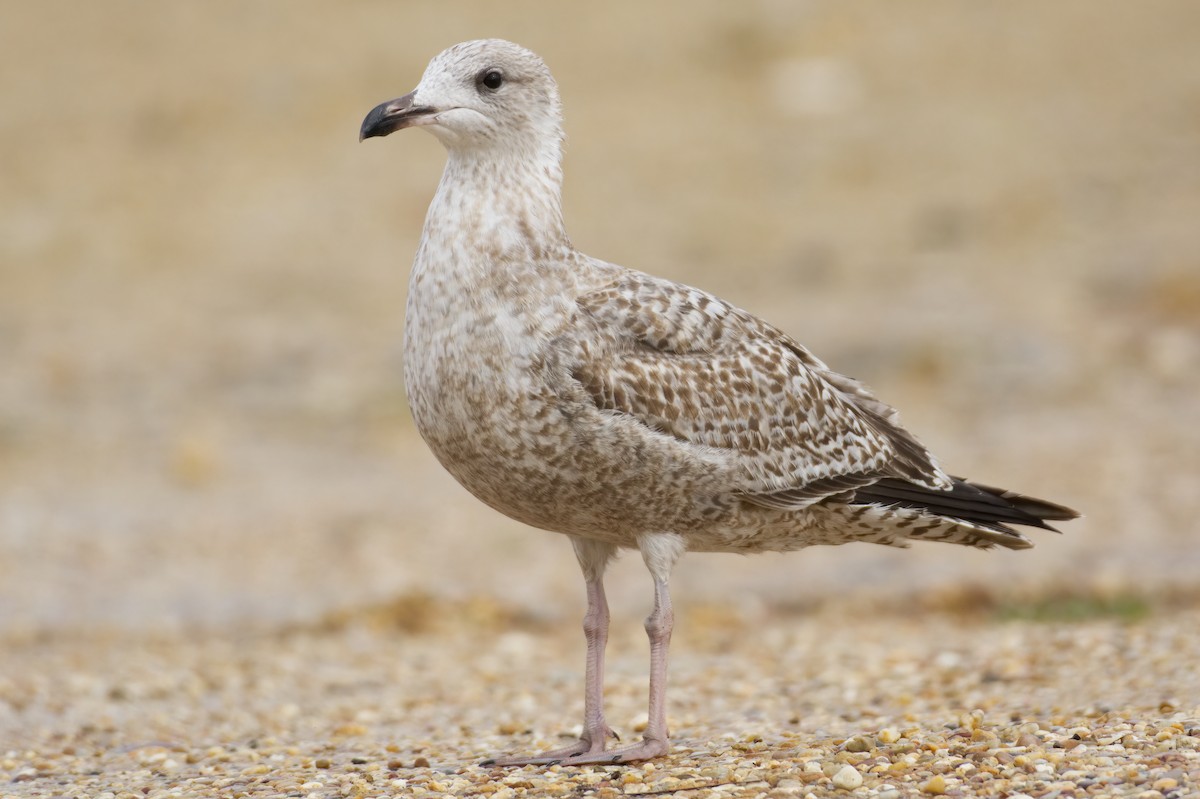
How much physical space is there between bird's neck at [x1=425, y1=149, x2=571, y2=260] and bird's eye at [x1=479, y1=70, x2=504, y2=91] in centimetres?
28

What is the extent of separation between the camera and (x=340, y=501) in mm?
12953

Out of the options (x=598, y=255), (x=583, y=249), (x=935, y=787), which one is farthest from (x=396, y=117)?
(x=598, y=255)

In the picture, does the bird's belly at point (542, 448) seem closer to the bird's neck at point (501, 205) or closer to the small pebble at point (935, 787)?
the bird's neck at point (501, 205)

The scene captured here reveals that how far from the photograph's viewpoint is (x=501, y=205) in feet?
21.6

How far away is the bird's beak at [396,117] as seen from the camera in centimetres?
636

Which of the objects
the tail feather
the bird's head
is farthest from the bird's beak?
the tail feather

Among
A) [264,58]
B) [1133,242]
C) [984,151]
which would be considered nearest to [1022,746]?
[1133,242]

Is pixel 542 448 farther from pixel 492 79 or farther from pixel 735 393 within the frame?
pixel 492 79

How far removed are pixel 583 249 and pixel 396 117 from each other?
449 inches

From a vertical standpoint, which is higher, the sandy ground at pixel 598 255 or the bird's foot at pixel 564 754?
the sandy ground at pixel 598 255

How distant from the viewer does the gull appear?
6.23 metres

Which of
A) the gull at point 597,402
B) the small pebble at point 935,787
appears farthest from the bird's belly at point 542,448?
the small pebble at point 935,787

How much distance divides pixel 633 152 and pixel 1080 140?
543cm

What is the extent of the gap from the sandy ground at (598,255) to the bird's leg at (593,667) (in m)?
0.33
